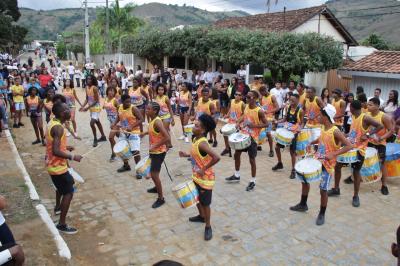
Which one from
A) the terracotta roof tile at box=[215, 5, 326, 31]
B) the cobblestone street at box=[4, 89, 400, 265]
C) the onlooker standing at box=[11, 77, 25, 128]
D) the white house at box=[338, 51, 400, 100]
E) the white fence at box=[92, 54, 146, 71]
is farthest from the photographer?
the white fence at box=[92, 54, 146, 71]

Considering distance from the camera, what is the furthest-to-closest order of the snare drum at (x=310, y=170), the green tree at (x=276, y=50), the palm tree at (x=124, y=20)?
1. the palm tree at (x=124, y=20)
2. the green tree at (x=276, y=50)
3. the snare drum at (x=310, y=170)

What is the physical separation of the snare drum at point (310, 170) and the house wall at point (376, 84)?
10454 mm

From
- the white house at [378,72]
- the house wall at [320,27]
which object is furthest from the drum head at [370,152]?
the house wall at [320,27]

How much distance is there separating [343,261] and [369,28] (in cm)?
7398

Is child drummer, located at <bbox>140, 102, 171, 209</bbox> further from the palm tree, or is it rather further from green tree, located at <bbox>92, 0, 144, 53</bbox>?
green tree, located at <bbox>92, 0, 144, 53</bbox>

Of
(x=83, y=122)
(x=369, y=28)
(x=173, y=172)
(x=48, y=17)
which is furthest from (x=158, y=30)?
(x=48, y=17)

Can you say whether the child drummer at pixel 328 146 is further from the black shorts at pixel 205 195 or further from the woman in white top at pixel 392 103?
the woman in white top at pixel 392 103

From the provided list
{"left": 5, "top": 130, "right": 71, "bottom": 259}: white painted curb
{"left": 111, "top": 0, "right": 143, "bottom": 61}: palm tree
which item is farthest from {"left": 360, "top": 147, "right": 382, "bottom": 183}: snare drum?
{"left": 111, "top": 0, "right": 143, "bottom": 61}: palm tree

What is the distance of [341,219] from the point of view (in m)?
6.22

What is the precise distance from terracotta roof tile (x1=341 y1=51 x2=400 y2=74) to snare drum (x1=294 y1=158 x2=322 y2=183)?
10.1 meters

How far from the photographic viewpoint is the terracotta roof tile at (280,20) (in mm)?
21427

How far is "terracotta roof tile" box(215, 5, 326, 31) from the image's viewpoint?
2143cm

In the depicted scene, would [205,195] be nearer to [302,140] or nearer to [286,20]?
[302,140]

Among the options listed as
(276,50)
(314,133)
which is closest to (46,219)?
(314,133)
